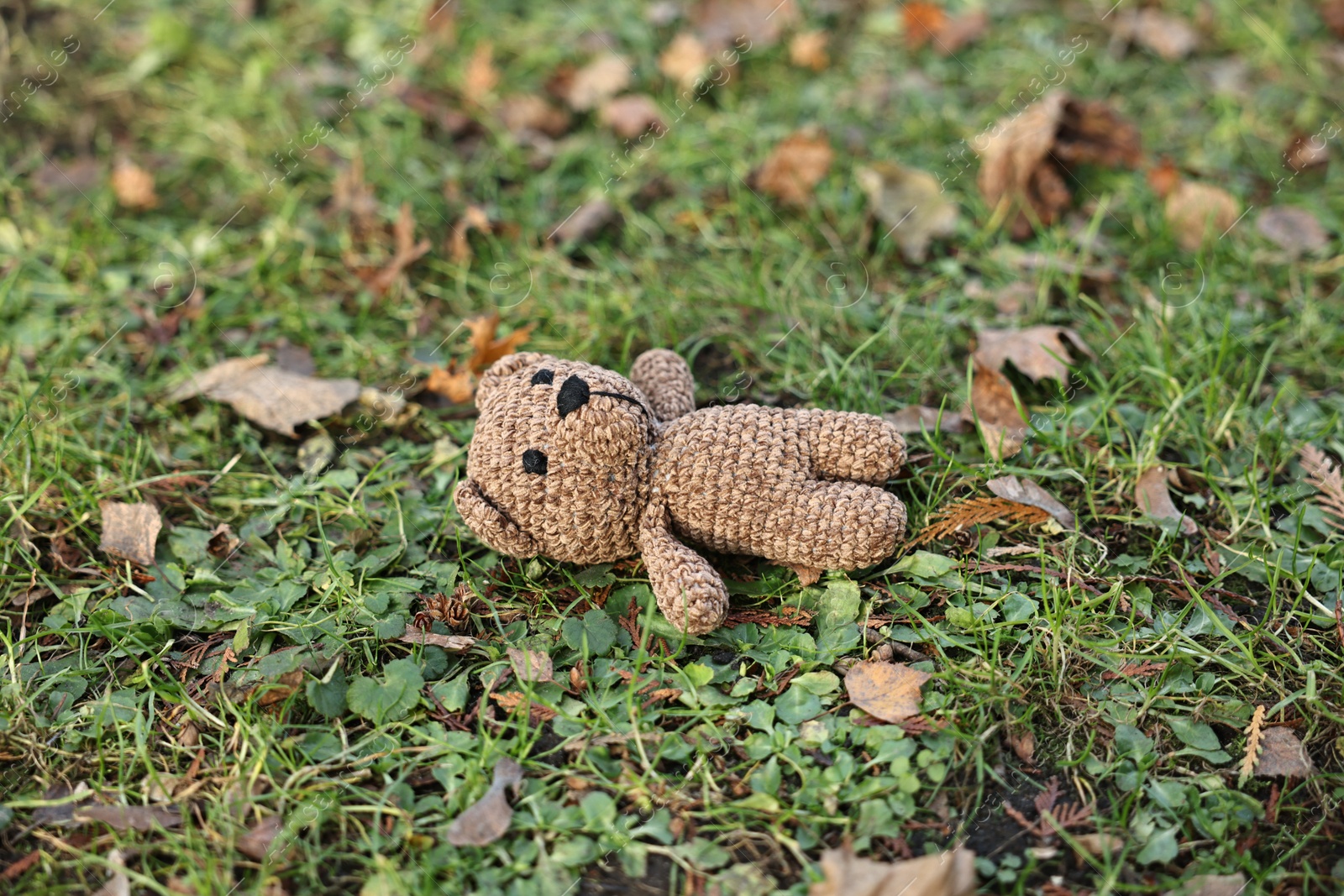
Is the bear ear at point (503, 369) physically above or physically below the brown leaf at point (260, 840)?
above

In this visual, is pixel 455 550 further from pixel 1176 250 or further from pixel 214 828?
pixel 1176 250

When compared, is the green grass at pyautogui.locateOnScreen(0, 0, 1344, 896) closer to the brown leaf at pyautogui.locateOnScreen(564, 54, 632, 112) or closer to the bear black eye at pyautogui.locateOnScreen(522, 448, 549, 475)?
the brown leaf at pyautogui.locateOnScreen(564, 54, 632, 112)

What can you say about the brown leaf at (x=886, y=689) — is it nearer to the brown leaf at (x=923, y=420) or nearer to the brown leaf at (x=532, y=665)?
the brown leaf at (x=532, y=665)

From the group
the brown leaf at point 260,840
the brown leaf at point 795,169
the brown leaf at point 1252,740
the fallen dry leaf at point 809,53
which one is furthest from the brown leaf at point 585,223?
the brown leaf at point 1252,740

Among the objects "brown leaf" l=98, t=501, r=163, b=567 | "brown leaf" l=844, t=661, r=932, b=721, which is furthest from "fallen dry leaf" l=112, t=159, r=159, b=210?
"brown leaf" l=844, t=661, r=932, b=721

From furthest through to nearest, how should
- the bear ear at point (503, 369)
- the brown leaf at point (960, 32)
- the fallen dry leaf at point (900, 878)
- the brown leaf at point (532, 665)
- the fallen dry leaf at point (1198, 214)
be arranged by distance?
the brown leaf at point (960, 32) → the fallen dry leaf at point (1198, 214) → the bear ear at point (503, 369) → the brown leaf at point (532, 665) → the fallen dry leaf at point (900, 878)

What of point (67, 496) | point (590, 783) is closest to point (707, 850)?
point (590, 783)
